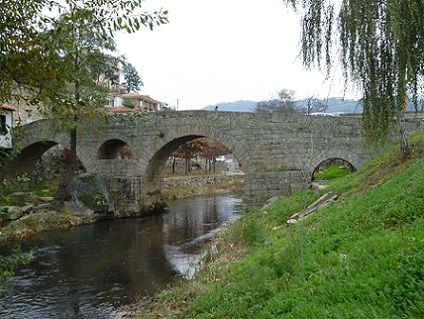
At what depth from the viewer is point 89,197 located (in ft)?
61.8

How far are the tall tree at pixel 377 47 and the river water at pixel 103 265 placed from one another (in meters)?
5.19

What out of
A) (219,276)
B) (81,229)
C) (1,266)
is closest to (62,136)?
(81,229)

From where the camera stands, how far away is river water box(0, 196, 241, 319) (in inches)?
318

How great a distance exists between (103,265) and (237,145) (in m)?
8.51

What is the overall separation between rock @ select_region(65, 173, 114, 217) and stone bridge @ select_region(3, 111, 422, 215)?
2.89 feet

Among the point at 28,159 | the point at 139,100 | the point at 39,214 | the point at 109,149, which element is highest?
the point at 139,100

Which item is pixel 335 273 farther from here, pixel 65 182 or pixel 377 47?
pixel 65 182

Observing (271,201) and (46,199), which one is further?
(46,199)

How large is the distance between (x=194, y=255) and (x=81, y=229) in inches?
262

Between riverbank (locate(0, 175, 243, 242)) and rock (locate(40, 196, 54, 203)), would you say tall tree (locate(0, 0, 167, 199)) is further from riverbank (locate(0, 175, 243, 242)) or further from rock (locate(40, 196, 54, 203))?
rock (locate(40, 196, 54, 203))

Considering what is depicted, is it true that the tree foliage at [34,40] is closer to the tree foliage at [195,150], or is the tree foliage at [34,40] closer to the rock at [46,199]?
the rock at [46,199]

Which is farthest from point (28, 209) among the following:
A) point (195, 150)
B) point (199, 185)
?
point (195, 150)

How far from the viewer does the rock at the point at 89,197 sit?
18562mm

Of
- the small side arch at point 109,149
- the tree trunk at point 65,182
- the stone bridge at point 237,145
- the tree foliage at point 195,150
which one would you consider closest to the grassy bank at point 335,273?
the stone bridge at point 237,145
